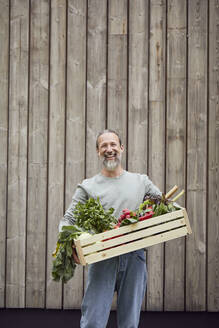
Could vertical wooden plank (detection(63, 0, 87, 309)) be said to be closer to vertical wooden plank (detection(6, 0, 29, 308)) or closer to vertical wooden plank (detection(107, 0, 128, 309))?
vertical wooden plank (detection(107, 0, 128, 309))

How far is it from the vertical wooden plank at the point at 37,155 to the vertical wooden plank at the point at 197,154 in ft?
4.64

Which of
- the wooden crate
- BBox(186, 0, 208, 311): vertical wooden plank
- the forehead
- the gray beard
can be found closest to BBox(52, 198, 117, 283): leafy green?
the wooden crate

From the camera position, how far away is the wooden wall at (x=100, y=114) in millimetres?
3818

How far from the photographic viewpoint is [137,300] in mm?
2562

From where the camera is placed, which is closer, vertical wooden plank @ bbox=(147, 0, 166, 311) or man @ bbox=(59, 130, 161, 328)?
man @ bbox=(59, 130, 161, 328)

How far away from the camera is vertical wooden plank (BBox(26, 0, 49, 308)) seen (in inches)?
150

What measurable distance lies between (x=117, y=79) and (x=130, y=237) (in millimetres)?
1978

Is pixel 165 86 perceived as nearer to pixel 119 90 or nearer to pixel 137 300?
pixel 119 90

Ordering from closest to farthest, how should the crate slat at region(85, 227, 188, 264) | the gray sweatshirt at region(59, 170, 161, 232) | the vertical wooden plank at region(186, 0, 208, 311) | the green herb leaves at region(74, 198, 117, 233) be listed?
the crate slat at region(85, 227, 188, 264) → the green herb leaves at region(74, 198, 117, 233) → the gray sweatshirt at region(59, 170, 161, 232) → the vertical wooden plank at region(186, 0, 208, 311)

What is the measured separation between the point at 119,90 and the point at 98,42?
0.52 meters

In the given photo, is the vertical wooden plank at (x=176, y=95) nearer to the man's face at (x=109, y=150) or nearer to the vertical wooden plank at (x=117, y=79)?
the vertical wooden plank at (x=117, y=79)

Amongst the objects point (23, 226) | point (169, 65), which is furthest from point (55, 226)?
point (169, 65)

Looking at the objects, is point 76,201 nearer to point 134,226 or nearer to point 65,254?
point 65,254

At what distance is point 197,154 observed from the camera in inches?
151
